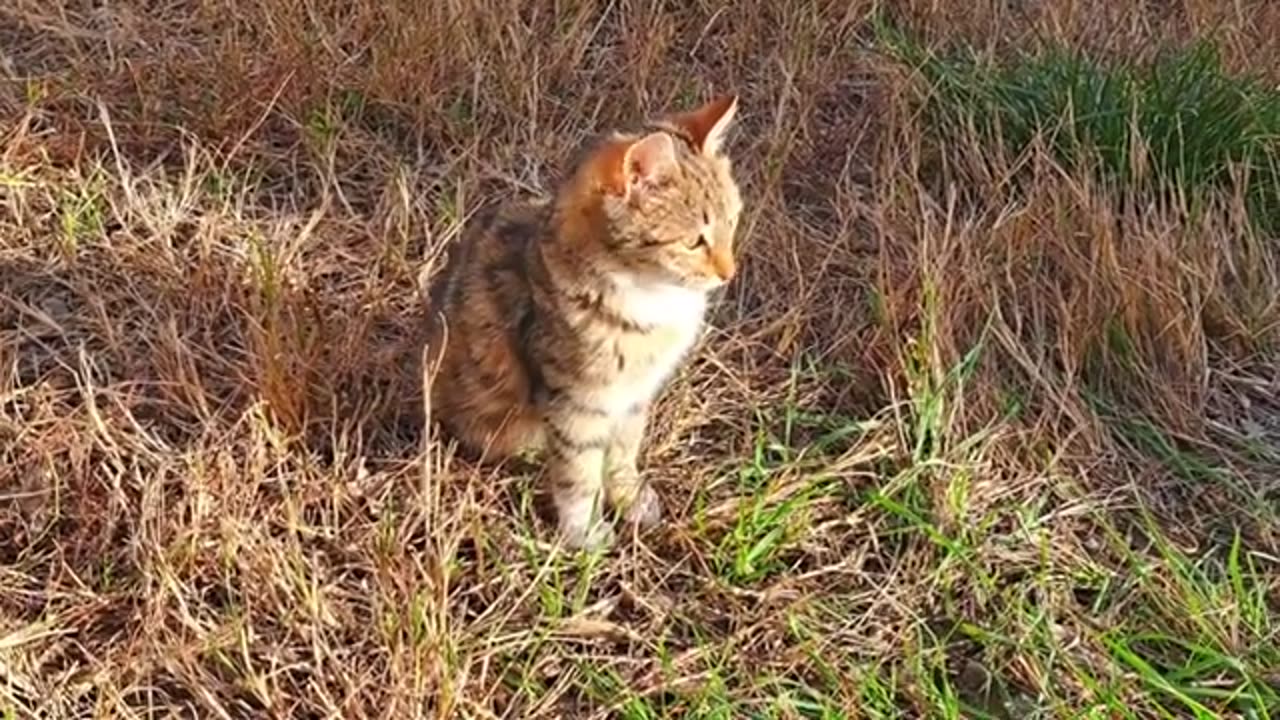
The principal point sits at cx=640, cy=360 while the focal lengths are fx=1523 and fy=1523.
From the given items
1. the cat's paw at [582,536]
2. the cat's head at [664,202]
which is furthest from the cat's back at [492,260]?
the cat's paw at [582,536]

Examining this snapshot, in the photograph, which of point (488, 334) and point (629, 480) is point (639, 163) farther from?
point (629, 480)

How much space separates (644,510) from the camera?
2268mm

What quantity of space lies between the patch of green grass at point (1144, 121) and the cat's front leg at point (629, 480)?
108cm

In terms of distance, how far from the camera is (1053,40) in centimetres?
318

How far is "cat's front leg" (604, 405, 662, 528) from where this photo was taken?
2.21 m

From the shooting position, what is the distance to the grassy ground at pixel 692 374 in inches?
80.1

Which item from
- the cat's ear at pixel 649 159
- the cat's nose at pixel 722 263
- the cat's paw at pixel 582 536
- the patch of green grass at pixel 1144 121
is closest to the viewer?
the cat's ear at pixel 649 159

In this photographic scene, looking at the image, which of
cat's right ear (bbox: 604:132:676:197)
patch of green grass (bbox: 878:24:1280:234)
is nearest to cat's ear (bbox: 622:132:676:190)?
cat's right ear (bbox: 604:132:676:197)

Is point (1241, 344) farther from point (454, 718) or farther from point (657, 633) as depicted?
point (454, 718)

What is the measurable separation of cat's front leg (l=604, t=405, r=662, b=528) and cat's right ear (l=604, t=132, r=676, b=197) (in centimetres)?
36

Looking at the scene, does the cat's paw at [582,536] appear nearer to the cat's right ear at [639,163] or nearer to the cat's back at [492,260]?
the cat's back at [492,260]

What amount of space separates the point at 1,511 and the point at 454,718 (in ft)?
2.44

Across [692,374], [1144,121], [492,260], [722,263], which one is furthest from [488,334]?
[1144,121]

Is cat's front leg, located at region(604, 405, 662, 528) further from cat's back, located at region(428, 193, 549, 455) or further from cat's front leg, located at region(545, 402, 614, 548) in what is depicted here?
cat's back, located at region(428, 193, 549, 455)
